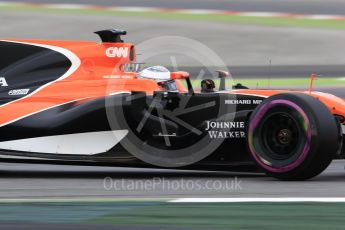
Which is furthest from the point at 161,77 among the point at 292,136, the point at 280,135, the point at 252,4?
the point at 252,4

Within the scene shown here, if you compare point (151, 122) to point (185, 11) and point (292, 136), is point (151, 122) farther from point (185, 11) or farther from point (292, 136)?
point (185, 11)

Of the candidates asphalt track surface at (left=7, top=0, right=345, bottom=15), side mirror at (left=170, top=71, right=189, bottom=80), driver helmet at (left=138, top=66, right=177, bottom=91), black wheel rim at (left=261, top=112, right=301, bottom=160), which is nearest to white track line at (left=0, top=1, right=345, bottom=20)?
asphalt track surface at (left=7, top=0, right=345, bottom=15)

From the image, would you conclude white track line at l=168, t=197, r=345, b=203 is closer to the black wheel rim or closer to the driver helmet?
the black wheel rim

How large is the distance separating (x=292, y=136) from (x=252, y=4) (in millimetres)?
17343

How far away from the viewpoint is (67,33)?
21609 mm

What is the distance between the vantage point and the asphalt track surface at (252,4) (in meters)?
24.1

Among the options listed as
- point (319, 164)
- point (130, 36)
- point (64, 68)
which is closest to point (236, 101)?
point (319, 164)

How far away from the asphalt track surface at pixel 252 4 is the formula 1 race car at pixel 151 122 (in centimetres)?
1521

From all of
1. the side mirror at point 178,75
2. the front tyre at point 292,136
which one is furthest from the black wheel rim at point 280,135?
the side mirror at point 178,75

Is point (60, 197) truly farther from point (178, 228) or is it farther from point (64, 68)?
point (64, 68)

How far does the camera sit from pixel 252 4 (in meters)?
24.9

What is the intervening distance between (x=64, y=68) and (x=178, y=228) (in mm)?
4681

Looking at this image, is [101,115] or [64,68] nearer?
[101,115]

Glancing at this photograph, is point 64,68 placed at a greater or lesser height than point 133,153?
greater
